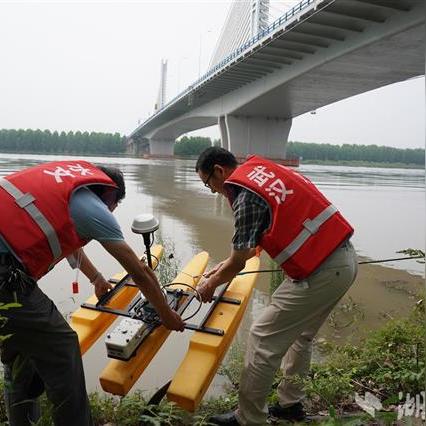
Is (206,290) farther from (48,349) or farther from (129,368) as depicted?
(48,349)

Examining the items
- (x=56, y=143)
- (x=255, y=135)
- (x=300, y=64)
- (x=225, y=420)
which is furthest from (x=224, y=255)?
(x=56, y=143)

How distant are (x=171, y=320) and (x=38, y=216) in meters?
1.09

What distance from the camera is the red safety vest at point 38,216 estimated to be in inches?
83.0

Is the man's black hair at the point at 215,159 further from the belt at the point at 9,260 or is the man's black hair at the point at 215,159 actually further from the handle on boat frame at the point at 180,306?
the belt at the point at 9,260

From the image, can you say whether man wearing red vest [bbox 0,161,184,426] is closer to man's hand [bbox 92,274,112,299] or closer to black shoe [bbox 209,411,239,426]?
black shoe [bbox 209,411,239,426]

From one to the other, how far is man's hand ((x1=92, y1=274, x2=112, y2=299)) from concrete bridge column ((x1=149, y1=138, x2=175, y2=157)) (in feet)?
207

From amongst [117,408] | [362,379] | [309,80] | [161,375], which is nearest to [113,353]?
[117,408]

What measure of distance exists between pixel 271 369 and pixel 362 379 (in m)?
1.04

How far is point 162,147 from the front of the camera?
216ft

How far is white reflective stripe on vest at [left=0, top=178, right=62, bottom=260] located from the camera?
213cm

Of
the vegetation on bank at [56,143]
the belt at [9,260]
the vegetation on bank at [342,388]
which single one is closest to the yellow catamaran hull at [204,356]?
the vegetation on bank at [342,388]

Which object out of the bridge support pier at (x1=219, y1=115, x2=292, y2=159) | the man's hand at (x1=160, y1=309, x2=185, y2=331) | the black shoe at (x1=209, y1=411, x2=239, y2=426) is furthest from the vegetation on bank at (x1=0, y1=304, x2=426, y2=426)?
the bridge support pier at (x1=219, y1=115, x2=292, y2=159)

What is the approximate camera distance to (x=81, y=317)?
3330 millimetres

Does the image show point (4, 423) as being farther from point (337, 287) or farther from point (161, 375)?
point (337, 287)
